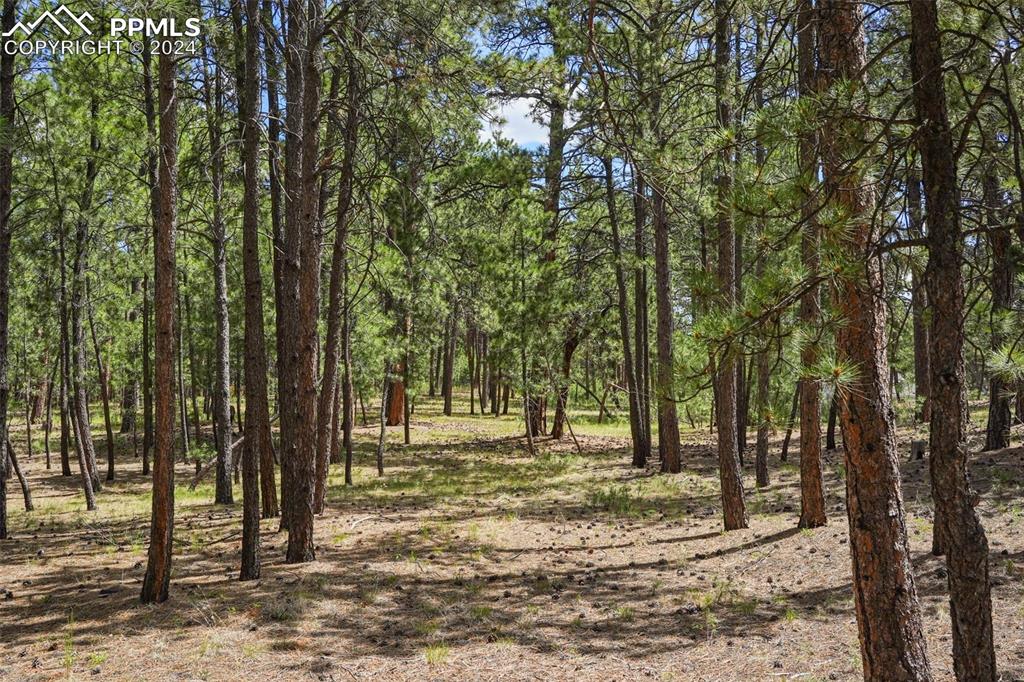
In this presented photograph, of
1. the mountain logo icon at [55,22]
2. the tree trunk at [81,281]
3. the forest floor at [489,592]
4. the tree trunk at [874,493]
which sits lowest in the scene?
the forest floor at [489,592]

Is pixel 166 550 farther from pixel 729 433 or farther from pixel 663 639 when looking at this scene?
pixel 729 433

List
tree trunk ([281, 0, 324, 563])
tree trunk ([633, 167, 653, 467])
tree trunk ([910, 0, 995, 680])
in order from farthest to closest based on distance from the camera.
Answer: tree trunk ([633, 167, 653, 467])
tree trunk ([281, 0, 324, 563])
tree trunk ([910, 0, 995, 680])

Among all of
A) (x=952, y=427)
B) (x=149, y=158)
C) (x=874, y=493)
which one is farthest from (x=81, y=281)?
(x=952, y=427)

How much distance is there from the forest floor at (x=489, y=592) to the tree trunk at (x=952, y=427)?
1.68 meters

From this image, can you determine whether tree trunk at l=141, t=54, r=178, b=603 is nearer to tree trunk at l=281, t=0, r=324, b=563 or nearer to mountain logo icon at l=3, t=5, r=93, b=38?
tree trunk at l=281, t=0, r=324, b=563

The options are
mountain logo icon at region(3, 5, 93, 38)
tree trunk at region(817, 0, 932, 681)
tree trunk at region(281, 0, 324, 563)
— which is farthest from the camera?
mountain logo icon at region(3, 5, 93, 38)

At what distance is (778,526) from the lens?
9.64m

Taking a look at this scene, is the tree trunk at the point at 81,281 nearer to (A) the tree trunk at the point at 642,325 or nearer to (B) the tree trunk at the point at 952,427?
(A) the tree trunk at the point at 642,325

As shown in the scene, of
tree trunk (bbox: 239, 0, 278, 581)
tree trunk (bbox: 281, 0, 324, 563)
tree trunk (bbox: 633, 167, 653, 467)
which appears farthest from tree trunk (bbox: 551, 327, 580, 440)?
tree trunk (bbox: 239, 0, 278, 581)

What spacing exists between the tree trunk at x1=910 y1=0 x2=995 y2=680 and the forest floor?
1681 mm

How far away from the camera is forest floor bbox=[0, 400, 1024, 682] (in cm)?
574

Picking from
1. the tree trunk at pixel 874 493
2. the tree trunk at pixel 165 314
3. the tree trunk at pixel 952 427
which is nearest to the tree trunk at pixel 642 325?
the tree trunk at pixel 165 314

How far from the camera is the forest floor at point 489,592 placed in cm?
574

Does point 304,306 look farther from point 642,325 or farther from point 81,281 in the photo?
point 642,325
